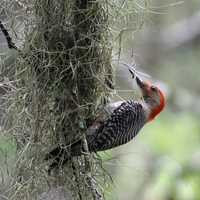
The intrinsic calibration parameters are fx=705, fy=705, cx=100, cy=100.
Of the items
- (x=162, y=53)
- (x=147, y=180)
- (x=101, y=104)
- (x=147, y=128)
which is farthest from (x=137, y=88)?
(x=162, y=53)

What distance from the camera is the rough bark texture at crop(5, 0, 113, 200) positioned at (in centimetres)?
313

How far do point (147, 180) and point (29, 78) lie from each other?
383cm

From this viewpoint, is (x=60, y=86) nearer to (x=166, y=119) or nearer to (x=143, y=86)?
(x=143, y=86)

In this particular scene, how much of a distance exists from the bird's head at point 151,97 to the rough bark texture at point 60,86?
507 millimetres

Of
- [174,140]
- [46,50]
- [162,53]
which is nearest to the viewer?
[46,50]

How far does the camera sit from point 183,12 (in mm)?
8961

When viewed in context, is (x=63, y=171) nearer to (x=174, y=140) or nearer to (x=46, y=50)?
(x=46, y=50)

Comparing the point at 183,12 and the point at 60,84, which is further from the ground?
the point at 60,84

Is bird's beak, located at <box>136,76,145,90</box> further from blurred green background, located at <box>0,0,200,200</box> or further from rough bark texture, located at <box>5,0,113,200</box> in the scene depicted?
rough bark texture, located at <box>5,0,113,200</box>

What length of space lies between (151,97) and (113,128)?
1.72 feet

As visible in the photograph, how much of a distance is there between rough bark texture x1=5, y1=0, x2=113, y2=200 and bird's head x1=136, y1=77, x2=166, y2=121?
20.0 inches

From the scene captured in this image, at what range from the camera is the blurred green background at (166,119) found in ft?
13.8

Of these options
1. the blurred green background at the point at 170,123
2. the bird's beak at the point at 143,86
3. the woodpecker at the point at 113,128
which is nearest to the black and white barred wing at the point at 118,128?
the woodpecker at the point at 113,128

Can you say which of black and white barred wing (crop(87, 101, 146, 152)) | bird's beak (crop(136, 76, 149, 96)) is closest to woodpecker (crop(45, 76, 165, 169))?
black and white barred wing (crop(87, 101, 146, 152))
